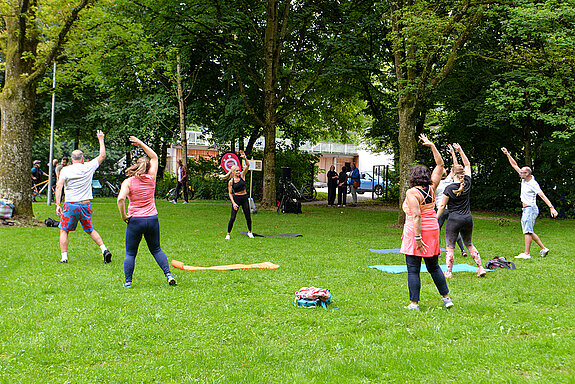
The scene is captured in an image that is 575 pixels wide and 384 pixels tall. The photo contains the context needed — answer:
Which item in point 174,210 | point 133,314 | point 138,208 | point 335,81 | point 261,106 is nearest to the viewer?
point 133,314

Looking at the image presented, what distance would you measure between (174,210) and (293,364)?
56.9 feet

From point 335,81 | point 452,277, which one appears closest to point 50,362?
point 452,277

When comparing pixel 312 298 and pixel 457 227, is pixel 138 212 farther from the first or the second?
pixel 457 227

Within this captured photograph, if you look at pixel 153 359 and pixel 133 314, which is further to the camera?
pixel 133 314

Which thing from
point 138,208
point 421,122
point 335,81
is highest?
point 335,81

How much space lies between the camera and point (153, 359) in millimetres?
4461

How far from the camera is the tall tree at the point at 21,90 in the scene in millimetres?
14516

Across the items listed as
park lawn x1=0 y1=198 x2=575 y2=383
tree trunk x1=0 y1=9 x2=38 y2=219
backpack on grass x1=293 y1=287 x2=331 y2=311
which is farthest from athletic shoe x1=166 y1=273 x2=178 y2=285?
tree trunk x1=0 y1=9 x2=38 y2=219

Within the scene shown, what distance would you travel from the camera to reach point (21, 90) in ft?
48.6

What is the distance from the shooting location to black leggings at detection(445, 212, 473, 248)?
8477 millimetres

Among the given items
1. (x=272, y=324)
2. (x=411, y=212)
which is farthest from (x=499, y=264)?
(x=272, y=324)

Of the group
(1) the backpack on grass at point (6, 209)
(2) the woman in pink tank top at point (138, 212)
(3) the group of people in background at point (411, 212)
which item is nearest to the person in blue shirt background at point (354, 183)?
(3) the group of people in background at point (411, 212)

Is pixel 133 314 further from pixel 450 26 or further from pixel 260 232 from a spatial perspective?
pixel 450 26

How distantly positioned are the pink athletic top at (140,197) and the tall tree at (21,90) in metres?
9.24
